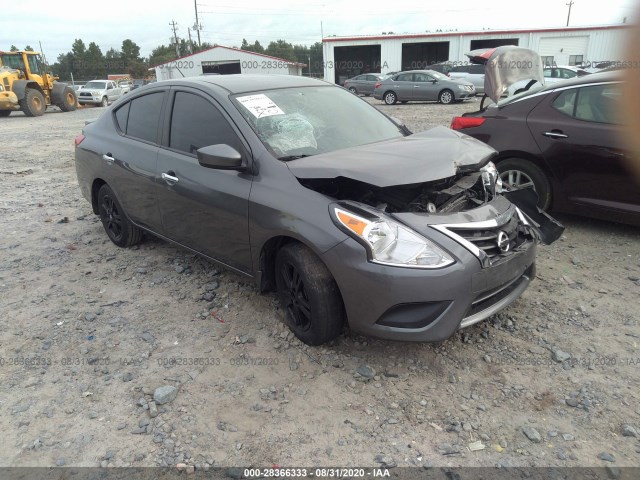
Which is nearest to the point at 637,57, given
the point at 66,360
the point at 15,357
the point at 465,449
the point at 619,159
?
the point at 465,449

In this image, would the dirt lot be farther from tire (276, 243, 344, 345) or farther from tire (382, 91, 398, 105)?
tire (382, 91, 398, 105)

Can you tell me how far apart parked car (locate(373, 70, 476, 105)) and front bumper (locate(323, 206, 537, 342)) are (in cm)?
1878

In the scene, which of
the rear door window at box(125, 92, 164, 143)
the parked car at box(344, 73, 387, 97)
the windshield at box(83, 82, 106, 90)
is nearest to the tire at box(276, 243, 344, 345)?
the rear door window at box(125, 92, 164, 143)

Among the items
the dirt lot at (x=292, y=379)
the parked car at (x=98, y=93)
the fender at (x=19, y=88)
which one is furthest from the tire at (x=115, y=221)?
the parked car at (x=98, y=93)

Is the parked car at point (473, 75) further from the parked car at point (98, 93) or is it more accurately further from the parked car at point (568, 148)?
the parked car at point (98, 93)

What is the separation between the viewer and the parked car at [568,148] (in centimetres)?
418

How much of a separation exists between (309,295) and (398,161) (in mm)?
953

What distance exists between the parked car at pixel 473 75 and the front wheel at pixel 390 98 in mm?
3746

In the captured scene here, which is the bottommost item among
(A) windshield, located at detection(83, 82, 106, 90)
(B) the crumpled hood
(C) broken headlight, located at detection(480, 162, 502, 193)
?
(A) windshield, located at detection(83, 82, 106, 90)

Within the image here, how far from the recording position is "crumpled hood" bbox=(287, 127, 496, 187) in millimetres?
2713

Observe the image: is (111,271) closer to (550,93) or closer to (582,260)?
(582,260)

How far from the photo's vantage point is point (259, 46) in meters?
95.6

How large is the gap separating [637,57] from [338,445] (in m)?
2.03

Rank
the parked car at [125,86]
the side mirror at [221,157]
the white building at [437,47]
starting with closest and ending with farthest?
the side mirror at [221,157] < the parked car at [125,86] < the white building at [437,47]
